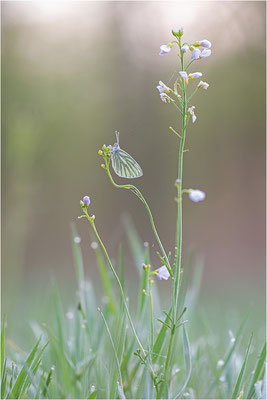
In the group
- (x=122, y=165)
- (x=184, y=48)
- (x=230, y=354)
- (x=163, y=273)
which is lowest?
(x=230, y=354)

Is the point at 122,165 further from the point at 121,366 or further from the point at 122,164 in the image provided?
the point at 121,366

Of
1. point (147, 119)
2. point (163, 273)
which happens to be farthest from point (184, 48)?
point (147, 119)

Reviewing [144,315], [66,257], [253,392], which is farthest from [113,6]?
[253,392]

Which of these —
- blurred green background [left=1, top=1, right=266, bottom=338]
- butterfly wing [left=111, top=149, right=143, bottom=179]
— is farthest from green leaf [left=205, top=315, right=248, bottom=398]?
blurred green background [left=1, top=1, right=266, bottom=338]

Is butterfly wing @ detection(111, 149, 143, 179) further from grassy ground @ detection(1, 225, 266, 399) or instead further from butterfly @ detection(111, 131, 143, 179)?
grassy ground @ detection(1, 225, 266, 399)

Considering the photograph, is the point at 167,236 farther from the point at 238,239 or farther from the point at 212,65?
the point at 212,65

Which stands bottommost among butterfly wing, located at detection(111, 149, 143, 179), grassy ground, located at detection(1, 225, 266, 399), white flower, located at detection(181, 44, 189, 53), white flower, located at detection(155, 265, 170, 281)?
grassy ground, located at detection(1, 225, 266, 399)

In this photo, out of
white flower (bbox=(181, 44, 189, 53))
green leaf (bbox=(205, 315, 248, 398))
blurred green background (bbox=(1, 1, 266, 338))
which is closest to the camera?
white flower (bbox=(181, 44, 189, 53))

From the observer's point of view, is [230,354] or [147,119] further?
[147,119]

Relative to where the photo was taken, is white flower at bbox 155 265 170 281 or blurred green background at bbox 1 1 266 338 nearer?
white flower at bbox 155 265 170 281
